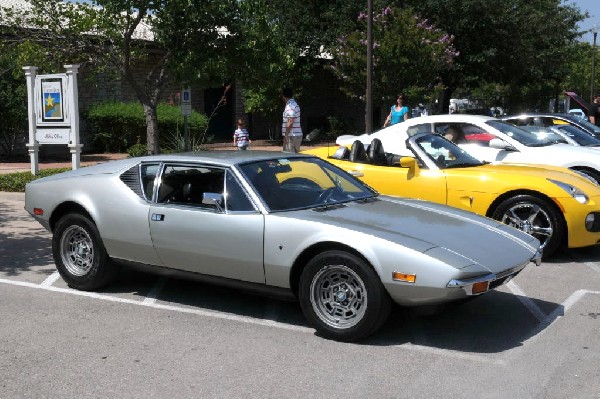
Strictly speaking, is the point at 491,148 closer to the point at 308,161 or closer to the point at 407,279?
the point at 308,161

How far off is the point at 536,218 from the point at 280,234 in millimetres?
3608

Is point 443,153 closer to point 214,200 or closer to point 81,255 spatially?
point 214,200

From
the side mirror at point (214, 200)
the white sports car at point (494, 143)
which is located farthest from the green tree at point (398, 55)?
the side mirror at point (214, 200)

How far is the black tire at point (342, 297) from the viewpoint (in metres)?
4.85

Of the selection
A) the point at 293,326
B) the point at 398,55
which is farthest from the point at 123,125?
the point at 293,326

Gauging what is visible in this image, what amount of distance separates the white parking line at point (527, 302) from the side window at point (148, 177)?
3298 millimetres

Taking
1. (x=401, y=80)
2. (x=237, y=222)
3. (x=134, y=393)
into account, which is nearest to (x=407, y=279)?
(x=237, y=222)

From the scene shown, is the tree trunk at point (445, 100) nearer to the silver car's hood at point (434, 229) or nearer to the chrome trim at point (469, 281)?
the silver car's hood at point (434, 229)

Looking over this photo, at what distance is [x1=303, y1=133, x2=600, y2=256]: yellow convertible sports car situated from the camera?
24.6ft

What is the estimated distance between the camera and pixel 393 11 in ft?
80.8

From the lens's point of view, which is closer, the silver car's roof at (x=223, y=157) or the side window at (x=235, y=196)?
the side window at (x=235, y=196)

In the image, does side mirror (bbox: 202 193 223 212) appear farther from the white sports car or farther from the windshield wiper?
the white sports car

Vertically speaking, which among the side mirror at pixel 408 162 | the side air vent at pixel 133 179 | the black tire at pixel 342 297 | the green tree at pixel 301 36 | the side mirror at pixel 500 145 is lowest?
the black tire at pixel 342 297

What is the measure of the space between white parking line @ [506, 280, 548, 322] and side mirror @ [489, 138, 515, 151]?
298 centimetres
